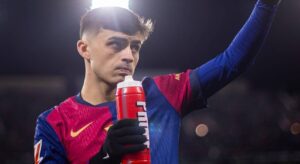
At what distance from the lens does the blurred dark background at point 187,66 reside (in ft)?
30.6

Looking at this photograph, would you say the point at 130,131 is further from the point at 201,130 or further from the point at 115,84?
the point at 201,130

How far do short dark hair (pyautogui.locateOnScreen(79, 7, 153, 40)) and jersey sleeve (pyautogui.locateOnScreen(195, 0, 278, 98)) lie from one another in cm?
34

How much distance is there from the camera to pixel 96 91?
7.82 feet

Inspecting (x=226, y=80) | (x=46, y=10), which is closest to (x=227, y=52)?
(x=226, y=80)

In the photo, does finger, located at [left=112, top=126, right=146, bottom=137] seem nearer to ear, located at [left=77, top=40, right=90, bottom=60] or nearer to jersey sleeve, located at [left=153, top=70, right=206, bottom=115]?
jersey sleeve, located at [left=153, top=70, right=206, bottom=115]

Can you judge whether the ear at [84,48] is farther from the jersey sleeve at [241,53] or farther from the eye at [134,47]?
the jersey sleeve at [241,53]

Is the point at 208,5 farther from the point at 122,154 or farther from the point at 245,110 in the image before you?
the point at 122,154

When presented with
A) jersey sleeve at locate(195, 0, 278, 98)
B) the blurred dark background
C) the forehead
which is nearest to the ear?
the forehead

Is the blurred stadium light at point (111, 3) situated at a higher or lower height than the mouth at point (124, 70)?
higher

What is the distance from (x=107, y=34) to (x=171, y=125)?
0.50m

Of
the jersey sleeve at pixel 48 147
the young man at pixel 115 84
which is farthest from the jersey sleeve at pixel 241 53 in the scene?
the jersey sleeve at pixel 48 147

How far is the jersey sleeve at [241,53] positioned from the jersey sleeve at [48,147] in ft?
2.26

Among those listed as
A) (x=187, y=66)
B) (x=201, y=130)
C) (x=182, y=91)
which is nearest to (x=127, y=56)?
(x=182, y=91)

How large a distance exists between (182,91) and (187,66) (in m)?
9.20
